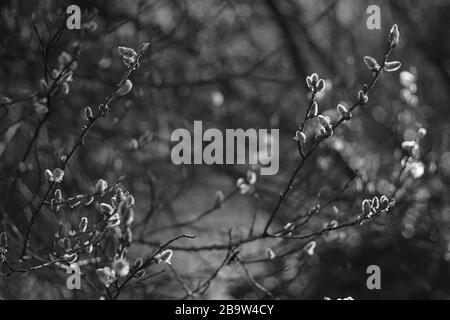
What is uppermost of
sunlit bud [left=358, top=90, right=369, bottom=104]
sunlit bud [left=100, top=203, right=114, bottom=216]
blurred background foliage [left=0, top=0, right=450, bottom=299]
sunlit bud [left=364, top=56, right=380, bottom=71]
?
blurred background foliage [left=0, top=0, right=450, bottom=299]

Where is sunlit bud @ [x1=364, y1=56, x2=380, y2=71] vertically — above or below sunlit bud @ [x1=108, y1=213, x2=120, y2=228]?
above

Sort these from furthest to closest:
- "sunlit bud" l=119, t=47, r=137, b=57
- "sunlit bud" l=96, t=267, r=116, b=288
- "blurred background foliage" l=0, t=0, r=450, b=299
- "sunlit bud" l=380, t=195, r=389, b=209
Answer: "blurred background foliage" l=0, t=0, r=450, b=299
"sunlit bud" l=380, t=195, r=389, b=209
"sunlit bud" l=119, t=47, r=137, b=57
"sunlit bud" l=96, t=267, r=116, b=288

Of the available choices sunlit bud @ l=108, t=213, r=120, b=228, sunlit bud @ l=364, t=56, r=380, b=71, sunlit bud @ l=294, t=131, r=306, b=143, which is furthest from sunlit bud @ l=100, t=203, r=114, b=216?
sunlit bud @ l=364, t=56, r=380, b=71

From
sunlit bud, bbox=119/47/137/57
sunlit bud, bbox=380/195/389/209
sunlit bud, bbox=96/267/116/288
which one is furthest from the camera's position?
sunlit bud, bbox=380/195/389/209

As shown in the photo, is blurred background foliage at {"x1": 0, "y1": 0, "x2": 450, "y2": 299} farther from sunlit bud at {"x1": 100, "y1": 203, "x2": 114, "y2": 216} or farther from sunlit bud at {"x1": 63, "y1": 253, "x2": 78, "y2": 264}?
sunlit bud at {"x1": 100, "y1": 203, "x2": 114, "y2": 216}

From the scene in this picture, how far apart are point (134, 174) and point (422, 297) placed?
2336 mm

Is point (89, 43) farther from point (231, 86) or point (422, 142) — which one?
point (422, 142)

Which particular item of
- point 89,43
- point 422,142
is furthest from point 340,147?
point 89,43

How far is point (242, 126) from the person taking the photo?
470 centimetres

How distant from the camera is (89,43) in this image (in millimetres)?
3852

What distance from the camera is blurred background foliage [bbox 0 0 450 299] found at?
3562 mm

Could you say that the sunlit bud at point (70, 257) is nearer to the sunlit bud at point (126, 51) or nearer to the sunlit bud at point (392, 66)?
the sunlit bud at point (126, 51)

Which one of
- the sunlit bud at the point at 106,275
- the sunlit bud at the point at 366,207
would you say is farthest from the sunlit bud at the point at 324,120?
the sunlit bud at the point at 106,275
